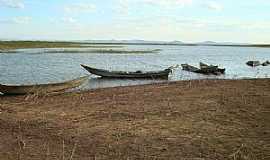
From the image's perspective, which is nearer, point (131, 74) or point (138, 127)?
point (138, 127)

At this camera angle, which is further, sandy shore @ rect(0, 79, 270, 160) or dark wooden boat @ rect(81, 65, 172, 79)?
dark wooden boat @ rect(81, 65, 172, 79)

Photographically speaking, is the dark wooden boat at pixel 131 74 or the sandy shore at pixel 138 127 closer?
the sandy shore at pixel 138 127

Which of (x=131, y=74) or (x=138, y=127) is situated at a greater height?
(x=138, y=127)

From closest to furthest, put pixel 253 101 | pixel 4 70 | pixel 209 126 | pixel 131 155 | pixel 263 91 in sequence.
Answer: pixel 131 155 → pixel 209 126 → pixel 253 101 → pixel 263 91 → pixel 4 70

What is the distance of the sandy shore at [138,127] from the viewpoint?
840cm

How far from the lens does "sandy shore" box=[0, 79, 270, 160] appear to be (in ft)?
27.6

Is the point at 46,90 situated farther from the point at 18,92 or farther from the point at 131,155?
the point at 131,155

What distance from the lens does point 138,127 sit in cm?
1048

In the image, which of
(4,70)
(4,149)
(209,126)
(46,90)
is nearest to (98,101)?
(46,90)

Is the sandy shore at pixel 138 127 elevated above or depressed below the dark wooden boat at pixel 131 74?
above

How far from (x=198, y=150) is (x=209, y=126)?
2.19m

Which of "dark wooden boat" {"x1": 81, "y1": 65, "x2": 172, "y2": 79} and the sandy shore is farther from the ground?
the sandy shore

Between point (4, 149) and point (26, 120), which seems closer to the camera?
point (4, 149)

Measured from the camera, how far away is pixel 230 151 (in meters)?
8.45
